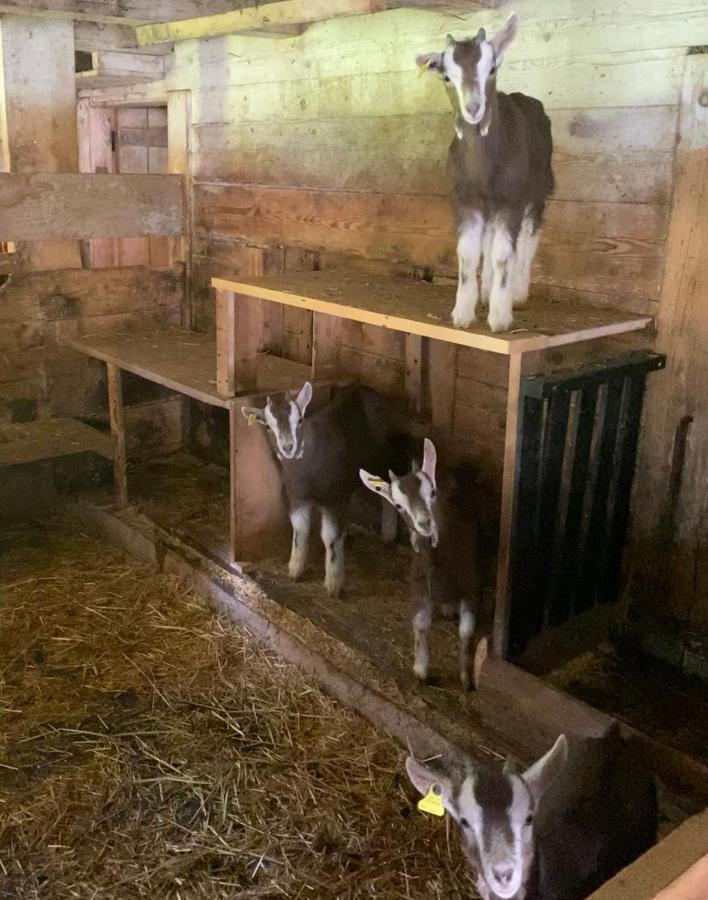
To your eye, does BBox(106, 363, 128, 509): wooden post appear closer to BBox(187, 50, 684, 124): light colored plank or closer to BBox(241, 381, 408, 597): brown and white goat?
BBox(241, 381, 408, 597): brown and white goat

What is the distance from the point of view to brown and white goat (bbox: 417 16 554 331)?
2.29 metres

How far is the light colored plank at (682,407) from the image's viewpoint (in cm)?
263

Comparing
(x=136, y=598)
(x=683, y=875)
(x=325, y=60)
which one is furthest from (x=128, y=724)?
(x=325, y=60)

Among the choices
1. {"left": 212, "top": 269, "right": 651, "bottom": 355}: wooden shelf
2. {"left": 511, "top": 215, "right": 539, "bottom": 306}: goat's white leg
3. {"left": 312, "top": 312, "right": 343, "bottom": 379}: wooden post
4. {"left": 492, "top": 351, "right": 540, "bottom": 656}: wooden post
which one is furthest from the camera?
{"left": 312, "top": 312, "right": 343, "bottom": 379}: wooden post

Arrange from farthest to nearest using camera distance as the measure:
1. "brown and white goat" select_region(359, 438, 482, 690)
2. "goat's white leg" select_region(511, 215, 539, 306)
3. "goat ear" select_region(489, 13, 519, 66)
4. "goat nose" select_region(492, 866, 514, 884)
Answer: "brown and white goat" select_region(359, 438, 482, 690) → "goat's white leg" select_region(511, 215, 539, 306) → "goat ear" select_region(489, 13, 519, 66) → "goat nose" select_region(492, 866, 514, 884)

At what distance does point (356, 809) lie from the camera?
2561 millimetres

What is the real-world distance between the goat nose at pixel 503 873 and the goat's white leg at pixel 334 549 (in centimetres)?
176

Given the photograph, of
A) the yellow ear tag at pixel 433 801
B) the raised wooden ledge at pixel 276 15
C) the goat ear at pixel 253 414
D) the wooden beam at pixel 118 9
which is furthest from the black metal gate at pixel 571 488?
the wooden beam at pixel 118 9

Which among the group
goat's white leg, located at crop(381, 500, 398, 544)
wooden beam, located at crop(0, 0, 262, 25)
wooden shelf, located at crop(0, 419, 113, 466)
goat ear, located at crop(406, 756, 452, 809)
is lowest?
goat's white leg, located at crop(381, 500, 398, 544)

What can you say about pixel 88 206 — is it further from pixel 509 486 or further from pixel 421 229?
pixel 509 486

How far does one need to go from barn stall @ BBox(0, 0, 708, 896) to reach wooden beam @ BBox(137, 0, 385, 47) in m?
0.02

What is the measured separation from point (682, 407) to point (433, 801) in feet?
5.13

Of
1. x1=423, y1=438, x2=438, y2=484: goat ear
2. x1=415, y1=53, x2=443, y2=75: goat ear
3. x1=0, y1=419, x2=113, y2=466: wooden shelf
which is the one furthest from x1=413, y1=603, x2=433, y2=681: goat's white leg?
x1=0, y1=419, x2=113, y2=466: wooden shelf

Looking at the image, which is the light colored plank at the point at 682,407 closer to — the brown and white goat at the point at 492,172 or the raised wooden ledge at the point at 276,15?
the brown and white goat at the point at 492,172
